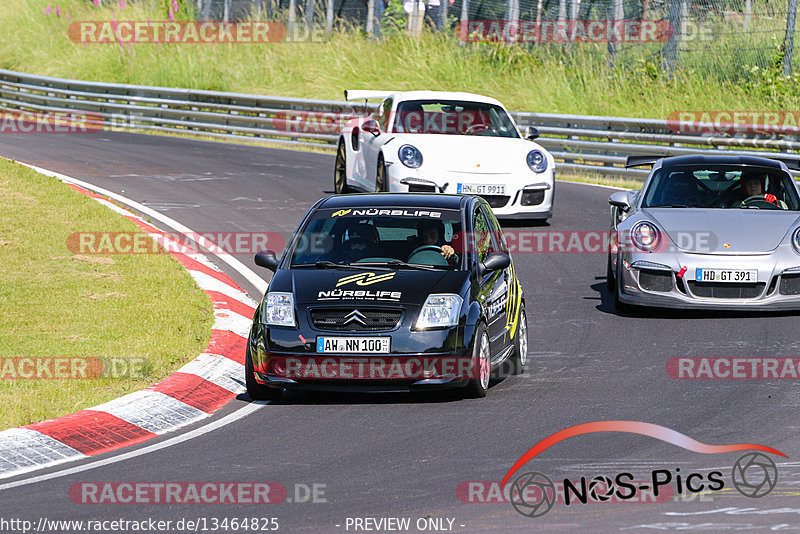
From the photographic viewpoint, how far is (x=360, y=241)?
9.46 metres

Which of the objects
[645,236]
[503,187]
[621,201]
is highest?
[621,201]

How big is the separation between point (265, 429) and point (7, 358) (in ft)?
9.08

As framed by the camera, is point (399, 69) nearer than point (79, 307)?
No

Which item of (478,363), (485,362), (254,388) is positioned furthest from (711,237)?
(254,388)

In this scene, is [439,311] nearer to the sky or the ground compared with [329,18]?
nearer to the ground

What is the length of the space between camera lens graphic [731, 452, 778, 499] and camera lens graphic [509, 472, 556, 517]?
92 centimetres

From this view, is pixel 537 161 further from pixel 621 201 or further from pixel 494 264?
pixel 494 264

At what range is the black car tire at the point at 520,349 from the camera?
31.4ft

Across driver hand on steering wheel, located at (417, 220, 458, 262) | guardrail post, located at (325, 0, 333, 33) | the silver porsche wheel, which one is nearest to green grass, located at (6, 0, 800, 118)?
guardrail post, located at (325, 0, 333, 33)

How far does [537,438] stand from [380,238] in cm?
271

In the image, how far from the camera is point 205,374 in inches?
367

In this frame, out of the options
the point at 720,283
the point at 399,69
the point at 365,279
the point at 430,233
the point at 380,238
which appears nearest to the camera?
the point at 365,279

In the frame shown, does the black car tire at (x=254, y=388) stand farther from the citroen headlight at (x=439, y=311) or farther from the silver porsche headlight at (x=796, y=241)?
the silver porsche headlight at (x=796, y=241)

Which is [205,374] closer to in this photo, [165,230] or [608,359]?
[608,359]
